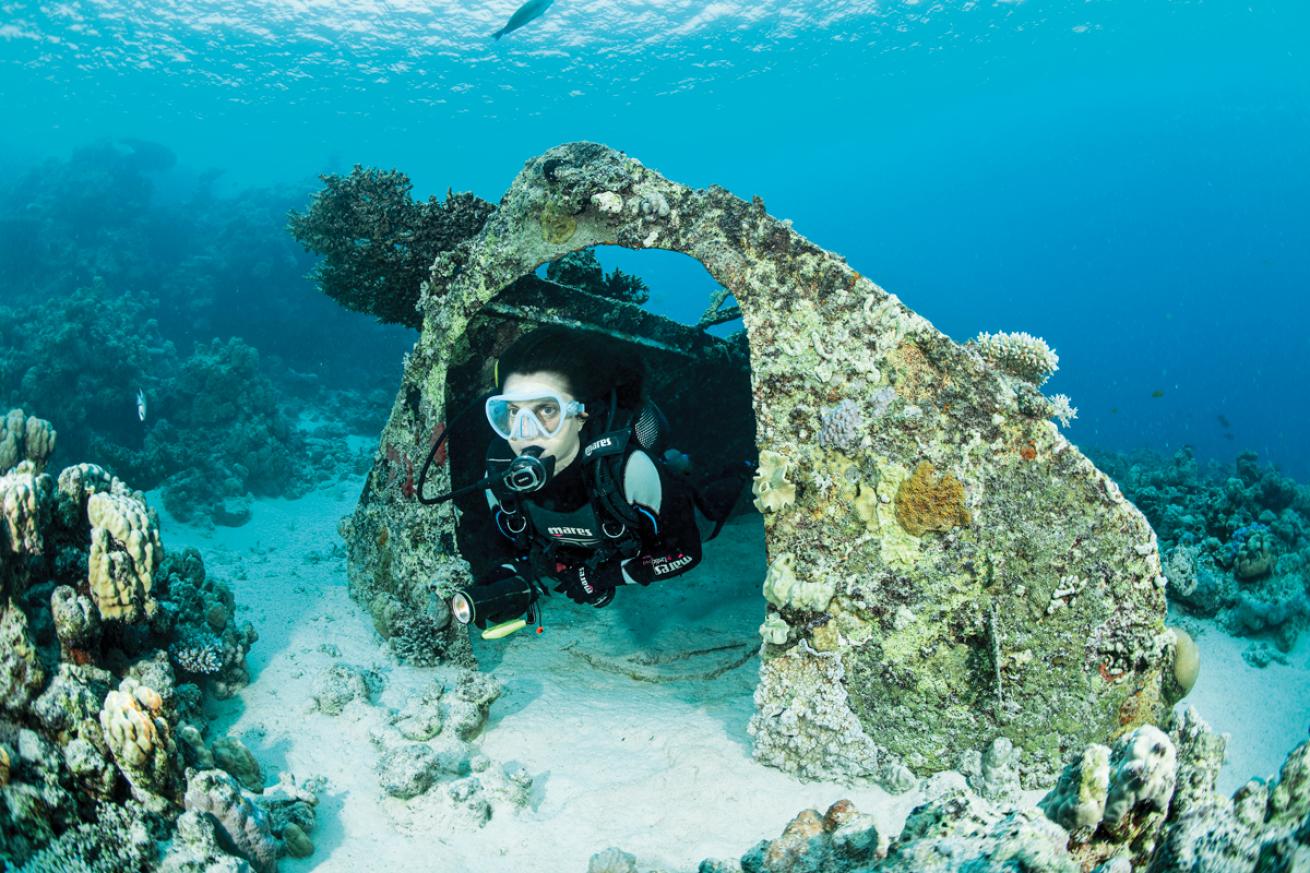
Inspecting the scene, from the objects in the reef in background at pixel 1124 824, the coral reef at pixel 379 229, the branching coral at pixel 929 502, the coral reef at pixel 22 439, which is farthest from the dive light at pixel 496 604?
the coral reef at pixel 22 439

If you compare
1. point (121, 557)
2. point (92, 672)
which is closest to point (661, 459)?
point (121, 557)

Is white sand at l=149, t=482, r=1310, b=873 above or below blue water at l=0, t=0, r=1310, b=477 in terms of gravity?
below

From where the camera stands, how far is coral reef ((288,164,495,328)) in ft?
20.5

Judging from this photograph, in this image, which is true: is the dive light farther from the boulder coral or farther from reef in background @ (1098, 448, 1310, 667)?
reef in background @ (1098, 448, 1310, 667)

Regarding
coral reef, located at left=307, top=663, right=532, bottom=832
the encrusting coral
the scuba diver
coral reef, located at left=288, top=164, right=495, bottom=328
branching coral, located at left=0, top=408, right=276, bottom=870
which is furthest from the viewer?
coral reef, located at left=288, top=164, right=495, bottom=328

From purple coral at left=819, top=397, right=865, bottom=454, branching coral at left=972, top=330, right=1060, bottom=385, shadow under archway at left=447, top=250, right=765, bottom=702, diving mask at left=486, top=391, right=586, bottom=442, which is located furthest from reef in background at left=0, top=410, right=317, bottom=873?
branching coral at left=972, top=330, right=1060, bottom=385

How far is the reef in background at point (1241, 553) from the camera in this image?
19.0 ft

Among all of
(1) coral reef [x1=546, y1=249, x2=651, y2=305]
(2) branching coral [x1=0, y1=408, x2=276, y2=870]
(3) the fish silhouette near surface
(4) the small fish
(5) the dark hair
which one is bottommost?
(2) branching coral [x1=0, y1=408, x2=276, y2=870]

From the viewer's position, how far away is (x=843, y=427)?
11.9ft

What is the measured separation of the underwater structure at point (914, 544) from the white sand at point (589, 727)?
0.49 m

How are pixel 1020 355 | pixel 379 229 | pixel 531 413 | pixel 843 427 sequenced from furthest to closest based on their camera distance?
pixel 379 229 < pixel 531 413 < pixel 1020 355 < pixel 843 427

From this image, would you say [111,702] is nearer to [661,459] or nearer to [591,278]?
[661,459]

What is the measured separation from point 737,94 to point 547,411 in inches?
1997

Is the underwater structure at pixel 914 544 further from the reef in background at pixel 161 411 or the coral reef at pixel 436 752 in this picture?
the reef in background at pixel 161 411
